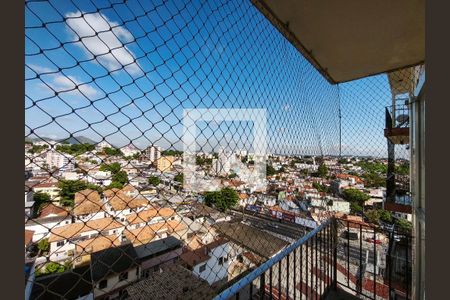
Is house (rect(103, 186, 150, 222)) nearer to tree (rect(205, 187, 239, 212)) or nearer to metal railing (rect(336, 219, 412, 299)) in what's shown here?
tree (rect(205, 187, 239, 212))

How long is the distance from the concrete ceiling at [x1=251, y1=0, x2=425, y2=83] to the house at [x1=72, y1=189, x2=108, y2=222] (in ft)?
4.89

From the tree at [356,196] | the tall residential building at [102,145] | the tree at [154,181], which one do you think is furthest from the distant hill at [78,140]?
the tree at [356,196]

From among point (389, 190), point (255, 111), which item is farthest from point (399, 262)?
point (255, 111)

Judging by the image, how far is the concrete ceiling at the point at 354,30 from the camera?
1308 millimetres

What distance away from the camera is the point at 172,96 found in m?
1.02

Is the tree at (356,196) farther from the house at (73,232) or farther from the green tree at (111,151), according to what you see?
the green tree at (111,151)

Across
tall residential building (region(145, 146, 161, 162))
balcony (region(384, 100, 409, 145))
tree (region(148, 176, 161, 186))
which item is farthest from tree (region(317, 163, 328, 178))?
tall residential building (region(145, 146, 161, 162))

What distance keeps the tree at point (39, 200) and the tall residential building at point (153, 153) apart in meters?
0.42

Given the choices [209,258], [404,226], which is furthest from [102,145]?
[209,258]

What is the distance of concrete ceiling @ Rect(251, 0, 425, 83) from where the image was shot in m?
1.31

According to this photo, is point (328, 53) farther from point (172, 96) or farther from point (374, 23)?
point (172, 96)

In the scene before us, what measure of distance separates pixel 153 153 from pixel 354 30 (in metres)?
1.66

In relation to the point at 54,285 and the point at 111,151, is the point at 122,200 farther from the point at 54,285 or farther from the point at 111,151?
the point at 54,285

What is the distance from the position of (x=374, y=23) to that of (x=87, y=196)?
2039 mm
